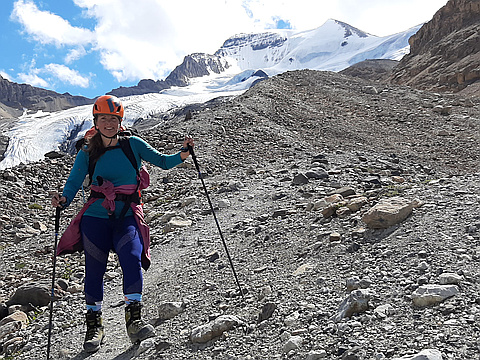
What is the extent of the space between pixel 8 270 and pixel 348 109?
1671 cm

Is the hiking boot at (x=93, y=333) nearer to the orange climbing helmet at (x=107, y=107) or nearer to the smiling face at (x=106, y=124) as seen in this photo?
the smiling face at (x=106, y=124)

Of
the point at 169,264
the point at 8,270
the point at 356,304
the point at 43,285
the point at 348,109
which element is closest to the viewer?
the point at 356,304

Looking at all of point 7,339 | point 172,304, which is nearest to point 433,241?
point 172,304

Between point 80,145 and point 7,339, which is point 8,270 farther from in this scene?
point 80,145

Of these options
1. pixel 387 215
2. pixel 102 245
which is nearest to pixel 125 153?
pixel 102 245

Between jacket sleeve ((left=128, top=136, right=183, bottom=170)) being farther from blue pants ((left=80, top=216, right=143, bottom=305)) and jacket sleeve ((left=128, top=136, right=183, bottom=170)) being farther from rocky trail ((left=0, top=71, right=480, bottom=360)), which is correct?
rocky trail ((left=0, top=71, right=480, bottom=360))

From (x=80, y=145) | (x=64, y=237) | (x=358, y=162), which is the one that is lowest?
(x=358, y=162)

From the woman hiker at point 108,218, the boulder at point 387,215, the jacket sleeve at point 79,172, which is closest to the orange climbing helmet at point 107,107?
the woman hiker at point 108,218

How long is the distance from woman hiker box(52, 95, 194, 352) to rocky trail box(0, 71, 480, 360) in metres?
0.37

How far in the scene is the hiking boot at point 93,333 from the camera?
12.9 ft

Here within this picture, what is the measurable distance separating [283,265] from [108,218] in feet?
6.74

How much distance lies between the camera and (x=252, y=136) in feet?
48.3

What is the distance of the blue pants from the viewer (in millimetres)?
3860

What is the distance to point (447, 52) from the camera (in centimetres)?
4588
